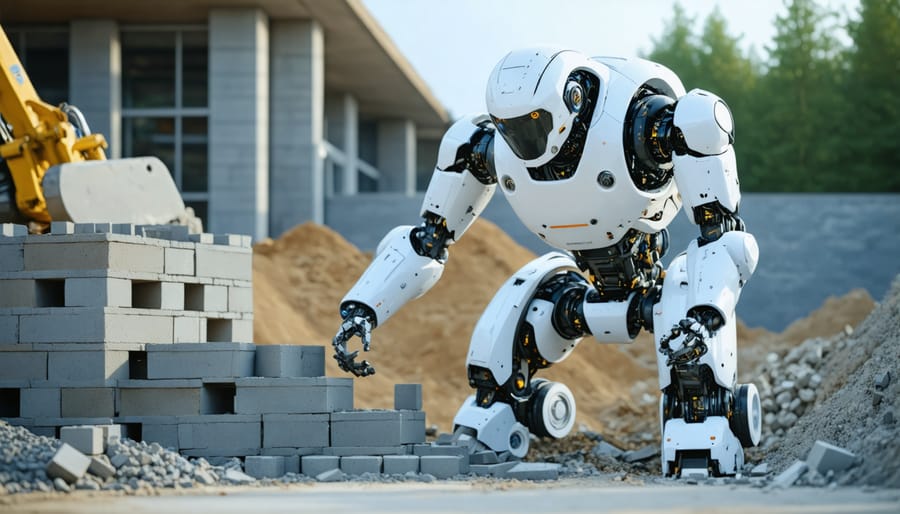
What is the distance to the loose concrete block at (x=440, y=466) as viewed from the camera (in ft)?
25.8

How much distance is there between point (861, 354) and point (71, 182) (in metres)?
7.56

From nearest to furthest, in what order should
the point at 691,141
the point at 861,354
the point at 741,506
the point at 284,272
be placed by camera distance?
the point at 741,506, the point at 691,141, the point at 861,354, the point at 284,272

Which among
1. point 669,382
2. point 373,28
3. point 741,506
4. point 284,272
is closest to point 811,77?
point 373,28

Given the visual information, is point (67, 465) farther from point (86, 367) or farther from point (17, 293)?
point (17, 293)

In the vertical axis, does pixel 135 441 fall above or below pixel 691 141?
below

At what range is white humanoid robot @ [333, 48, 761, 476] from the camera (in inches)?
305

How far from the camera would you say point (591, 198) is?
7.97 m

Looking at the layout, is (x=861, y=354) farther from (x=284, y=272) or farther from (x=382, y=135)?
(x=382, y=135)

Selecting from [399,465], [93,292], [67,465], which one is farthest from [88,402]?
[399,465]

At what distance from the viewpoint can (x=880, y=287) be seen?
888 inches

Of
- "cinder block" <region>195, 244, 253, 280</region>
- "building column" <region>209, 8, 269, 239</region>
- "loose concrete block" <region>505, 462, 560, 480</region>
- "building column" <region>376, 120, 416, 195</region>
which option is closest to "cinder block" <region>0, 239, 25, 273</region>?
"cinder block" <region>195, 244, 253, 280</region>

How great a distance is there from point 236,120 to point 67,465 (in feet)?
51.1

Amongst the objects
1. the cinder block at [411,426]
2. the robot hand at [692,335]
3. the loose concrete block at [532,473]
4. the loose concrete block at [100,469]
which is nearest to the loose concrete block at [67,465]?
the loose concrete block at [100,469]

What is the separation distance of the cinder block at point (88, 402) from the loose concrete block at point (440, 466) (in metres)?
1.98
